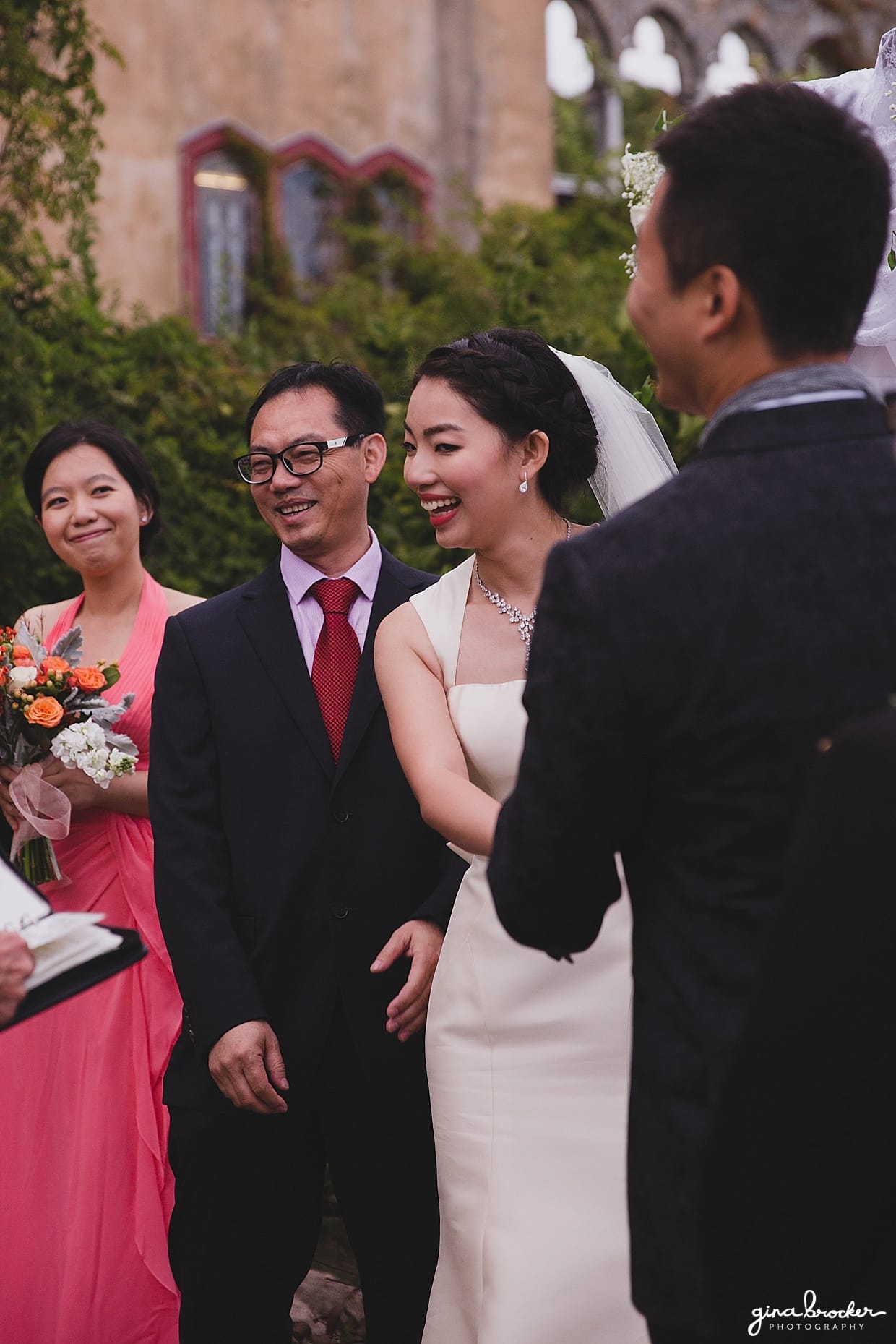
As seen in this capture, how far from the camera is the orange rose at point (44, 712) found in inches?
152

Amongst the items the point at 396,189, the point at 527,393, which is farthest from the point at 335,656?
the point at 396,189

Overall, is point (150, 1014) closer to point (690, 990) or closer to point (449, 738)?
point (449, 738)

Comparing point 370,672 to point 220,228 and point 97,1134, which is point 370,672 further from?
point 220,228

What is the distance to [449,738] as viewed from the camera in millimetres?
2887

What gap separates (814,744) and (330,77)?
12262 millimetres

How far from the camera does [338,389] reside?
370 cm

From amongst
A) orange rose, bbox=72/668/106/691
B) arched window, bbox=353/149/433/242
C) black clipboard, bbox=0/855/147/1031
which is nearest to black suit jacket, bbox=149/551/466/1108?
orange rose, bbox=72/668/106/691

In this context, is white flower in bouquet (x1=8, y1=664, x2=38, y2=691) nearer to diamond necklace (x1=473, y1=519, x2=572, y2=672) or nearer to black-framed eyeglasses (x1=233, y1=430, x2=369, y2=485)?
black-framed eyeglasses (x1=233, y1=430, x2=369, y2=485)

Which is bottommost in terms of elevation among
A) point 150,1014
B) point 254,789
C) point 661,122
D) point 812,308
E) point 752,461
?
point 150,1014

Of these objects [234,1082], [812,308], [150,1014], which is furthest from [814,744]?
[150,1014]

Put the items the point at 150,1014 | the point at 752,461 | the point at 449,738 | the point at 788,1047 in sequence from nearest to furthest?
the point at 788,1047, the point at 752,461, the point at 449,738, the point at 150,1014

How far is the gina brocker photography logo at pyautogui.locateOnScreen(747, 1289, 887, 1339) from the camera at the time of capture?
1.63 m

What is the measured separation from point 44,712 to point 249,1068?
4.03 ft

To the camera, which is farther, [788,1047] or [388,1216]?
[388,1216]
